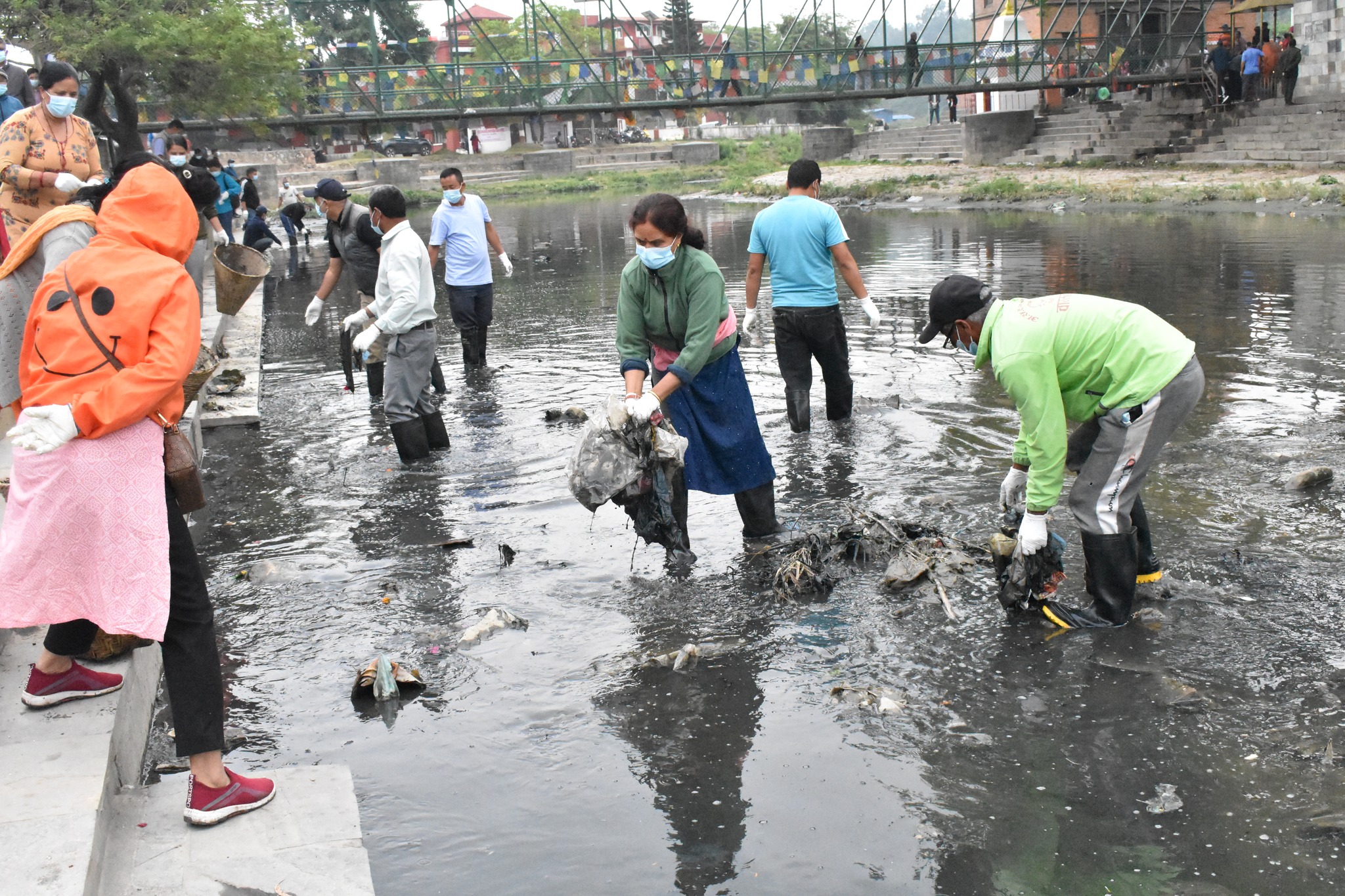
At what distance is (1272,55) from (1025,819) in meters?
30.2

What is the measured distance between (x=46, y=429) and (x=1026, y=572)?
341 cm

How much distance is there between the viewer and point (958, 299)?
13.9 ft

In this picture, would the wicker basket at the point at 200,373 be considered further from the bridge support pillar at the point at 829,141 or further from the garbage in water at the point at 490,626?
the bridge support pillar at the point at 829,141

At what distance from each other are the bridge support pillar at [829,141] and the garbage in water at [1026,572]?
4128 centimetres

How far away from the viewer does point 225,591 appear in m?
5.52

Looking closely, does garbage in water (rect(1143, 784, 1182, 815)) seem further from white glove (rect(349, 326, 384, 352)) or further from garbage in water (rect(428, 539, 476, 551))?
white glove (rect(349, 326, 384, 352))

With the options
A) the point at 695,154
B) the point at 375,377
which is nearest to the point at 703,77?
the point at 375,377

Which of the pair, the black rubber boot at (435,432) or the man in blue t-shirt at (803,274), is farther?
the black rubber boot at (435,432)

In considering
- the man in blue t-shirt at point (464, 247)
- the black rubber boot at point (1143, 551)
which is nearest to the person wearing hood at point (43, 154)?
the man in blue t-shirt at point (464, 247)

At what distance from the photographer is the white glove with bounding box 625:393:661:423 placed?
4996 millimetres

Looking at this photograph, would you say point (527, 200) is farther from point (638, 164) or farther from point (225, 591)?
point (225, 591)

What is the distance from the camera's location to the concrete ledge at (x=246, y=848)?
9.89 ft

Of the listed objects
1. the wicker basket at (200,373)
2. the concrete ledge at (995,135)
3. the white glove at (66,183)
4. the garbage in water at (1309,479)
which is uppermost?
the concrete ledge at (995,135)

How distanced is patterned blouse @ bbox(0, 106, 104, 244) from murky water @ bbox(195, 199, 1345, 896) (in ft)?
6.29
